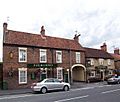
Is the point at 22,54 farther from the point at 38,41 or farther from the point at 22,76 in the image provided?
the point at 38,41

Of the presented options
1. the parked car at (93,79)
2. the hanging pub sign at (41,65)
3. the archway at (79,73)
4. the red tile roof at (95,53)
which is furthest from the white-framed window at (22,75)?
the red tile roof at (95,53)

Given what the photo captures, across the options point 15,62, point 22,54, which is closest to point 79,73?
point 22,54

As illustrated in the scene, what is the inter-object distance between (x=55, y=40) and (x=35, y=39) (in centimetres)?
453

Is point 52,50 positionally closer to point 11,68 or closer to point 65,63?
point 65,63

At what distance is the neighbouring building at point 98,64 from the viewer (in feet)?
148

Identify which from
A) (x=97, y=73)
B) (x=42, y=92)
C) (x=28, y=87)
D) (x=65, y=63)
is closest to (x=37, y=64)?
(x=28, y=87)

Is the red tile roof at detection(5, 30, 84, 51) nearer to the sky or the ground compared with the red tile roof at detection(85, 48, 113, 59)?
nearer to the sky

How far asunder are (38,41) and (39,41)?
230mm

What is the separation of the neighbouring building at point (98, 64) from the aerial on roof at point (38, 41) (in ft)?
14.3

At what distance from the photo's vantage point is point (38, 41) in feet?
119

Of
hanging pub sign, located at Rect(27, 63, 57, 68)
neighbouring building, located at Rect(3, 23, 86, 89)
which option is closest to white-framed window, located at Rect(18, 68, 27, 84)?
neighbouring building, located at Rect(3, 23, 86, 89)

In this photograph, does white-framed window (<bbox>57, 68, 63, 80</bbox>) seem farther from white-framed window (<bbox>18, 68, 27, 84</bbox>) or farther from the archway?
white-framed window (<bbox>18, 68, 27, 84</bbox>)

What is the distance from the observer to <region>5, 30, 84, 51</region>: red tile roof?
33250 millimetres

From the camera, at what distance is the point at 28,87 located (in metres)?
33.0
